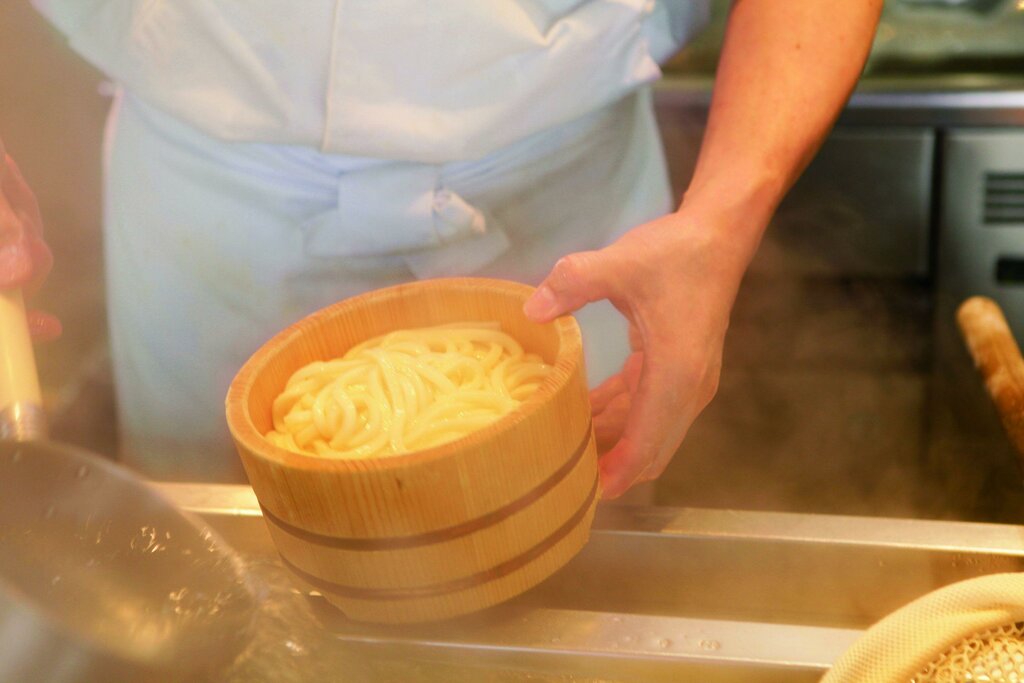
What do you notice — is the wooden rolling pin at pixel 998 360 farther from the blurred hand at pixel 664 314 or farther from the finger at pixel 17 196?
the finger at pixel 17 196

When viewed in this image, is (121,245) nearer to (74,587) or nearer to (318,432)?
(318,432)

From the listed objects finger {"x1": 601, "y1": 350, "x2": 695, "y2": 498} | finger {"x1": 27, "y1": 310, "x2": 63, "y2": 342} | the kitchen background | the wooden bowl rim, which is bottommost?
the kitchen background

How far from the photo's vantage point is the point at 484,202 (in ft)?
5.03

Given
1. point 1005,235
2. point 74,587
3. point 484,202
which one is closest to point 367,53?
point 484,202

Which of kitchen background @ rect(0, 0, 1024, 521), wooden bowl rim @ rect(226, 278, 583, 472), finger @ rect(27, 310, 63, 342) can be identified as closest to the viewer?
wooden bowl rim @ rect(226, 278, 583, 472)

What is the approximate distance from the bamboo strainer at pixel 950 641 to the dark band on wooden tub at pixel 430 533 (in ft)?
1.14

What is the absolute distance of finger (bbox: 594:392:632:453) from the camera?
1332 millimetres

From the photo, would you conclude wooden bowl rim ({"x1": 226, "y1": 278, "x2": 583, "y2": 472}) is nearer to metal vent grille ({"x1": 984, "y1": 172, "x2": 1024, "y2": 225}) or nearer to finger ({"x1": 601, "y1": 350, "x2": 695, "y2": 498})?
finger ({"x1": 601, "y1": 350, "x2": 695, "y2": 498})

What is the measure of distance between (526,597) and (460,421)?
0.30 metres

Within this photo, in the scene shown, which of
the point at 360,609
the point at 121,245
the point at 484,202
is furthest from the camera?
the point at 121,245

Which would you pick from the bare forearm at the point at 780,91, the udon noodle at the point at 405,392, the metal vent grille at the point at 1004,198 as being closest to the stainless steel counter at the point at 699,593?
the udon noodle at the point at 405,392

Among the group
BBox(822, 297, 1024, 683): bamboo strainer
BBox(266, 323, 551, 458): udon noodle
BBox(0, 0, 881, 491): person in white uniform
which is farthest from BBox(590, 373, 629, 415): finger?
BBox(822, 297, 1024, 683): bamboo strainer

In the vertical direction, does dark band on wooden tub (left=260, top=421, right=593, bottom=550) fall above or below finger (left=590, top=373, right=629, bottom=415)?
above

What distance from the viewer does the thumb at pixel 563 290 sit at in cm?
106
